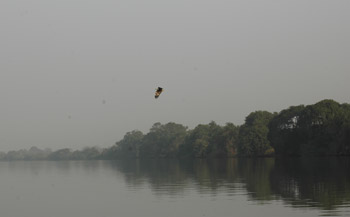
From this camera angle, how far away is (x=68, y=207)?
36.4 meters

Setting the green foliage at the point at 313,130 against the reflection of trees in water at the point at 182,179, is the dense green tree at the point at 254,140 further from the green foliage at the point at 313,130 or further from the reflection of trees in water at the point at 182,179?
the reflection of trees in water at the point at 182,179

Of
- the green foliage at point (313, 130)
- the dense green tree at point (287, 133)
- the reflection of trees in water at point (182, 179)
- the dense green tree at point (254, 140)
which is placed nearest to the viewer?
the reflection of trees in water at point (182, 179)

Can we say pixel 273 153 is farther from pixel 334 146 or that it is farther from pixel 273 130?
pixel 334 146

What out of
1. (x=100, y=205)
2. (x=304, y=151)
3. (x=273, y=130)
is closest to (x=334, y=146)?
(x=304, y=151)

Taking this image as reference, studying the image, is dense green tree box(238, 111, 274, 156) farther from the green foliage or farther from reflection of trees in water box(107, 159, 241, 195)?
reflection of trees in water box(107, 159, 241, 195)

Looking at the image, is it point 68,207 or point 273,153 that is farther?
point 273,153

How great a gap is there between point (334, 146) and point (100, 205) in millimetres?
102874

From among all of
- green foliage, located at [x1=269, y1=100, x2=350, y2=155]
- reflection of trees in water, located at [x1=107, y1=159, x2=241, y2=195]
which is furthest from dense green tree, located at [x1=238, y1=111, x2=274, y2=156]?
reflection of trees in water, located at [x1=107, y1=159, x2=241, y2=195]

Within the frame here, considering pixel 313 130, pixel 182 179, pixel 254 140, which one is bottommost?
pixel 182 179

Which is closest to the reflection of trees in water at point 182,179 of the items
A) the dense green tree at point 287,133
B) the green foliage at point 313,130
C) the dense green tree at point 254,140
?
the green foliage at point 313,130

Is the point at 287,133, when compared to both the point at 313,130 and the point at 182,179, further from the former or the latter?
the point at 182,179

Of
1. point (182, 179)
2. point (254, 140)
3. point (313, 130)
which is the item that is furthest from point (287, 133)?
point (182, 179)

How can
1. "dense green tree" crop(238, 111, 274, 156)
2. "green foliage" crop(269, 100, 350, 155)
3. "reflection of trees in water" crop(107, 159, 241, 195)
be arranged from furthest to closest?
"dense green tree" crop(238, 111, 274, 156) < "green foliage" crop(269, 100, 350, 155) < "reflection of trees in water" crop(107, 159, 241, 195)

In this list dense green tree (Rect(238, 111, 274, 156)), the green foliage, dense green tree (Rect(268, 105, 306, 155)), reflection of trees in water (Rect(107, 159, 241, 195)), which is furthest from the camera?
dense green tree (Rect(238, 111, 274, 156))
